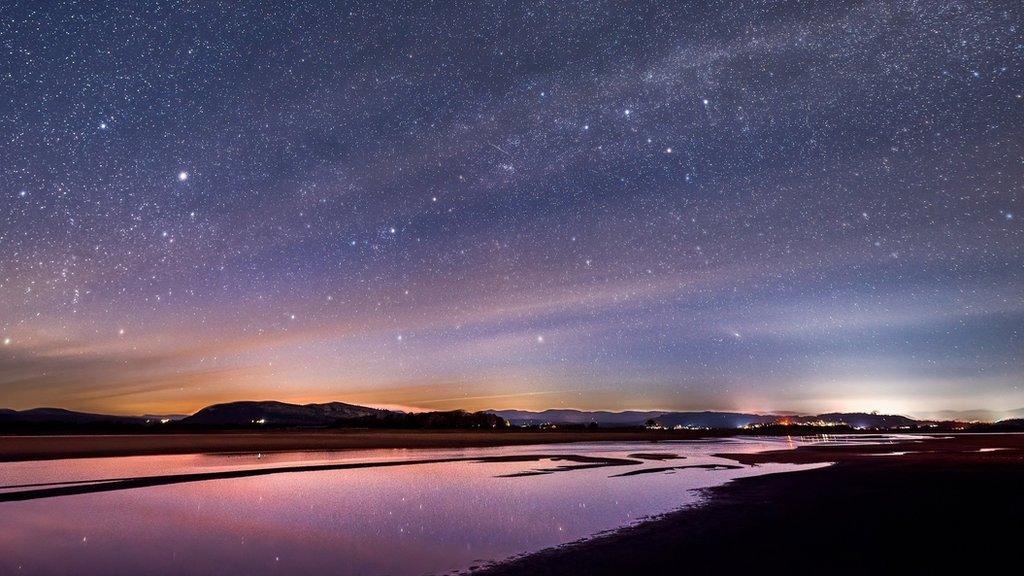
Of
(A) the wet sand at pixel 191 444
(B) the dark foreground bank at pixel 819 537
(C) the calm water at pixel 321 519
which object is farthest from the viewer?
(A) the wet sand at pixel 191 444

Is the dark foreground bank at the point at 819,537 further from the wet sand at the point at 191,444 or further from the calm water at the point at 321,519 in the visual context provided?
the wet sand at the point at 191,444

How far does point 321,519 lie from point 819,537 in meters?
10.7

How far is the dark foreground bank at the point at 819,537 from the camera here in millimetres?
8922

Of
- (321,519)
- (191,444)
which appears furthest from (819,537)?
(191,444)

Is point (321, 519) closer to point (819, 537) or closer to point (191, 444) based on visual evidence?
point (819, 537)

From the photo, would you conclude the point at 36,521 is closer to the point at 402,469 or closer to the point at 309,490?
the point at 309,490

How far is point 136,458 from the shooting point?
37.3m

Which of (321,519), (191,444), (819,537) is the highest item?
(819,537)

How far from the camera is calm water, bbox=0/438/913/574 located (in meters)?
10.1

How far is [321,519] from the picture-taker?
14594 mm

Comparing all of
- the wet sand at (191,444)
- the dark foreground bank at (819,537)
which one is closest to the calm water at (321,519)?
the dark foreground bank at (819,537)

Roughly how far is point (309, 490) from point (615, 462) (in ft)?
59.5

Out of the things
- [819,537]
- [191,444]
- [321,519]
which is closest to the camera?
[819,537]

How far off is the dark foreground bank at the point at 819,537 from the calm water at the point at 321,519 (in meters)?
1.26
